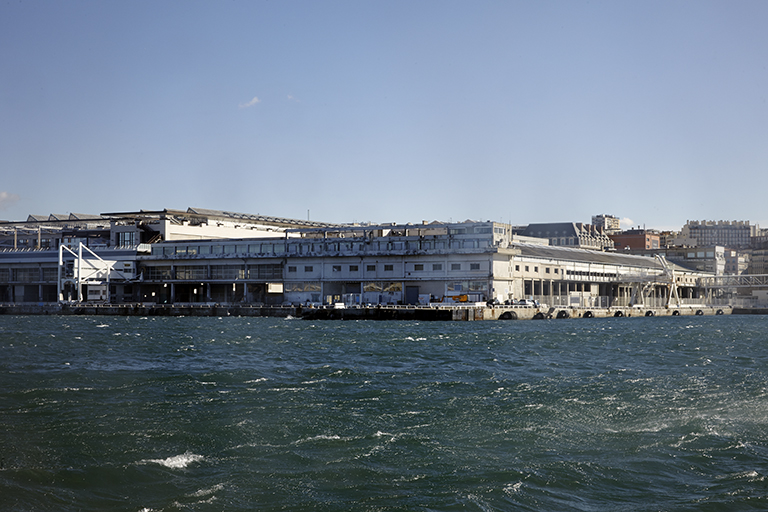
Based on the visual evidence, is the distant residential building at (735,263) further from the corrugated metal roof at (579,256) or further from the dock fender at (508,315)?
the dock fender at (508,315)

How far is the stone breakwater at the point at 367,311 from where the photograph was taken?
8307cm

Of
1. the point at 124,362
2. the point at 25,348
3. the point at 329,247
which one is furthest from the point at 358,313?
the point at 124,362

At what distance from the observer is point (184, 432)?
20484 millimetres

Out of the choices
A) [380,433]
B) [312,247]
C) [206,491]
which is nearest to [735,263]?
[312,247]

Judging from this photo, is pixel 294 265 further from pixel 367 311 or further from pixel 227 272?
pixel 367 311

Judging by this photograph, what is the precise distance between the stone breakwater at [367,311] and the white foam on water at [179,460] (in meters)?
64.2

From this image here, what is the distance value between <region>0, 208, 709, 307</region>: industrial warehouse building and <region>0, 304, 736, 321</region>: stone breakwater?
4.95m

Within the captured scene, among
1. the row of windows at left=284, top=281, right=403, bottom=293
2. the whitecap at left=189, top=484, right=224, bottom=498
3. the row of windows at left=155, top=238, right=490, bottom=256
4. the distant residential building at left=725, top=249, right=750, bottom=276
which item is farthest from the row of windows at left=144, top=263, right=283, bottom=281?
the distant residential building at left=725, top=249, right=750, bottom=276

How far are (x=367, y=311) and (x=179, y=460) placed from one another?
224 ft

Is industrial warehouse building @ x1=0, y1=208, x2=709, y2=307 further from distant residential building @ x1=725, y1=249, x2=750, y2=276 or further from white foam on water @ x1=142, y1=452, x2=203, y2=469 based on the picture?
white foam on water @ x1=142, y1=452, x2=203, y2=469

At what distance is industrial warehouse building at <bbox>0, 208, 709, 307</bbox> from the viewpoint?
96.4 m

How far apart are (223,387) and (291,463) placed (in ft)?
37.5

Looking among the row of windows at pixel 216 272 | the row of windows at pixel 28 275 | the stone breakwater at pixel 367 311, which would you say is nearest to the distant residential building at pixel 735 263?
the stone breakwater at pixel 367 311

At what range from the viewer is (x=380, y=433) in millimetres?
20656
